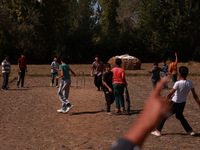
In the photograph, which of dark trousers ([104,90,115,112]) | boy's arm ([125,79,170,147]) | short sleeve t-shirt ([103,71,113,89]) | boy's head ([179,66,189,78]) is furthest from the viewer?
short sleeve t-shirt ([103,71,113,89])

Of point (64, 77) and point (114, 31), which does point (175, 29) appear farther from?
point (64, 77)

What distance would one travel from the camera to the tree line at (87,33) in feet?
126

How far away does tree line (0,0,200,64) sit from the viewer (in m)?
38.3

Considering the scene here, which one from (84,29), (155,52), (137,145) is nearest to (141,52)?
(155,52)

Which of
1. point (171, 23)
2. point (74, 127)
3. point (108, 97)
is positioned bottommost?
point (74, 127)

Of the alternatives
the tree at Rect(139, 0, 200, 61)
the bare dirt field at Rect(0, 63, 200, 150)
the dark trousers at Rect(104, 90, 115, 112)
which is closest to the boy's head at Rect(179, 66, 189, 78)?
the bare dirt field at Rect(0, 63, 200, 150)

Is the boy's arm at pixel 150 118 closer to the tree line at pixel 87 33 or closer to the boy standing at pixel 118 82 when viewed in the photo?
the boy standing at pixel 118 82

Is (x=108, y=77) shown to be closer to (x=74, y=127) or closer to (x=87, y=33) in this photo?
(x=74, y=127)

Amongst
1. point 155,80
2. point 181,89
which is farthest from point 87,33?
point 181,89

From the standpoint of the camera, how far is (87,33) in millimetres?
42719

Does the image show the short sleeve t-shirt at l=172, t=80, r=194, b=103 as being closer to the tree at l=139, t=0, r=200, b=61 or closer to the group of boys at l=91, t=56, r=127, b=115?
the group of boys at l=91, t=56, r=127, b=115

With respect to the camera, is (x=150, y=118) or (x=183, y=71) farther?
(x=183, y=71)

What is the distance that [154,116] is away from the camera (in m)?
1.19

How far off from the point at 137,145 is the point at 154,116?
0.15 meters
